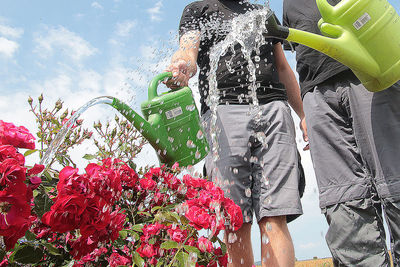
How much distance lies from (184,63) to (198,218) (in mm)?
753

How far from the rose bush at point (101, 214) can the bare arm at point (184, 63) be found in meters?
0.40

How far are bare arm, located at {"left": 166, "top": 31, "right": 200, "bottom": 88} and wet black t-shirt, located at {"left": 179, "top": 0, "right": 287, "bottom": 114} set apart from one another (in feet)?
0.32

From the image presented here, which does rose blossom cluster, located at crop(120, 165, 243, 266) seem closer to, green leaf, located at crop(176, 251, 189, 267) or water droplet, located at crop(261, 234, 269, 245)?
green leaf, located at crop(176, 251, 189, 267)

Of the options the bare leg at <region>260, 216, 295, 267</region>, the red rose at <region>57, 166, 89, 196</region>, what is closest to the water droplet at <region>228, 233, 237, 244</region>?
the bare leg at <region>260, 216, 295, 267</region>

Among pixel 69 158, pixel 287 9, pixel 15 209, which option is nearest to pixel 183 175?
pixel 69 158

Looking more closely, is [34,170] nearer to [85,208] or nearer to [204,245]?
[85,208]

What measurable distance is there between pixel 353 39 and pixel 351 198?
64cm

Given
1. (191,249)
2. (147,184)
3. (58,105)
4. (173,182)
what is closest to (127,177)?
(147,184)

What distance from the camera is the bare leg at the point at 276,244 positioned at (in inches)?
58.3

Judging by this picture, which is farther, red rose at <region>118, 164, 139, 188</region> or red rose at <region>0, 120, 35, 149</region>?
red rose at <region>118, 164, 139, 188</region>

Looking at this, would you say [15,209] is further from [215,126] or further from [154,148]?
[215,126]

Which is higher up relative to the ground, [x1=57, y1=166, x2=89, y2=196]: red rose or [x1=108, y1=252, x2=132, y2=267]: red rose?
[x1=57, y1=166, x2=89, y2=196]: red rose

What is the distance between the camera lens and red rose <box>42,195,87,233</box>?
94 cm

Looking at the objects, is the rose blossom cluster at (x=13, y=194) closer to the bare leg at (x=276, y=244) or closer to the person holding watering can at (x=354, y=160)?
the bare leg at (x=276, y=244)
